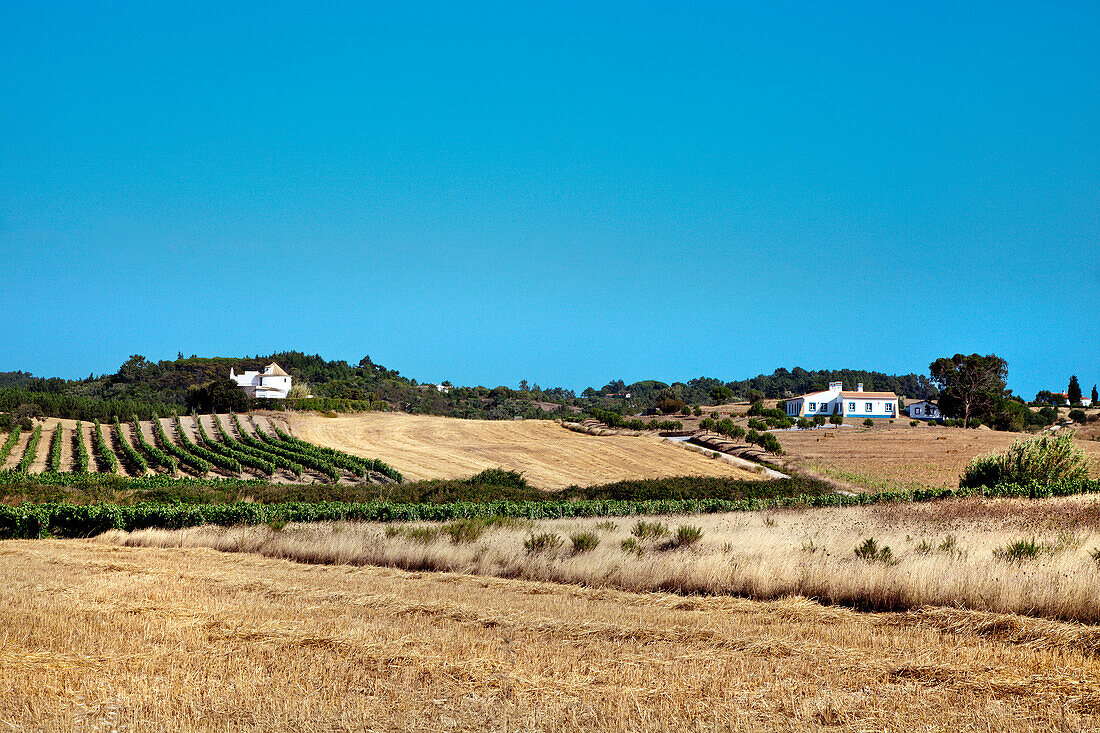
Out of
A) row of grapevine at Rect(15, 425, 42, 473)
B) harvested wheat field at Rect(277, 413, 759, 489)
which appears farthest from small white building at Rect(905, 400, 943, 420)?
row of grapevine at Rect(15, 425, 42, 473)

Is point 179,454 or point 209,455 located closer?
point 209,455

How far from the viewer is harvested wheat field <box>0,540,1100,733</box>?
6.97 m

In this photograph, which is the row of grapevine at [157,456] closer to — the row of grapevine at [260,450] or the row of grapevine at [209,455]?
the row of grapevine at [209,455]

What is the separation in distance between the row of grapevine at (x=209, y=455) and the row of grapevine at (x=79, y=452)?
540 centimetres

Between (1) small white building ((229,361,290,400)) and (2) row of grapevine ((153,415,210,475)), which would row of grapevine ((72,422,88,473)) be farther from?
(1) small white building ((229,361,290,400))

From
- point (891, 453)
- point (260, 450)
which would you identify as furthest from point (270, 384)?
point (891, 453)

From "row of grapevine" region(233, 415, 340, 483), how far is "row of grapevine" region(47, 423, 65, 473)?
10.4m

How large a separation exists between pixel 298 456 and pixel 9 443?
14868mm

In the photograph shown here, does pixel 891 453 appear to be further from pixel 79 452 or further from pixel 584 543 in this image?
A: pixel 79 452

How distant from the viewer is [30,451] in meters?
44.7

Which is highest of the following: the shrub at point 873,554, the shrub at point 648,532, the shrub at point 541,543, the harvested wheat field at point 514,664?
the shrub at point 873,554

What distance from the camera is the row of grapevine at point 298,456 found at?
44.2 meters

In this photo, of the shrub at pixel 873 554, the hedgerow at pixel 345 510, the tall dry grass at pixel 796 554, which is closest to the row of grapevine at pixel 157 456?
the hedgerow at pixel 345 510

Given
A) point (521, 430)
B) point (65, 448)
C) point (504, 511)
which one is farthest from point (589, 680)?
point (521, 430)
